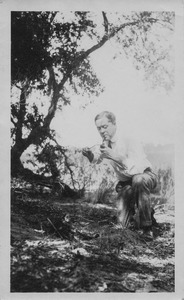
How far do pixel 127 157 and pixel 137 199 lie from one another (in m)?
0.36

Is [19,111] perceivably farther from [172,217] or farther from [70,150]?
[172,217]

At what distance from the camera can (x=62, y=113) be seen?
309 cm

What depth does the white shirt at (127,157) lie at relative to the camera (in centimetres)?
306

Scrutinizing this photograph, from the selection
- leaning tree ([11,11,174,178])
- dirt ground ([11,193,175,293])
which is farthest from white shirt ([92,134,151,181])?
leaning tree ([11,11,174,178])

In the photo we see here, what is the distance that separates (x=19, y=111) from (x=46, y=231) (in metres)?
1.03

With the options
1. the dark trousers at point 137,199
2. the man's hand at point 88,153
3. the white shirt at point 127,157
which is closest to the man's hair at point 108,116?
the white shirt at point 127,157

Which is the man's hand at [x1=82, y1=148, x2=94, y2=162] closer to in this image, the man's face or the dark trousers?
the man's face

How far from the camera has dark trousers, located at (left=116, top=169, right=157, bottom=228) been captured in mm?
3041

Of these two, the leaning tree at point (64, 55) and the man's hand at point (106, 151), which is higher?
the leaning tree at point (64, 55)

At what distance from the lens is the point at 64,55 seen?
122 inches

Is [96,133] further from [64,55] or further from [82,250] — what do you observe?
[82,250]

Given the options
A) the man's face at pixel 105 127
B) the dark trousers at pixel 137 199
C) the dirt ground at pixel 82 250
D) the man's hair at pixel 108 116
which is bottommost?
the dirt ground at pixel 82 250

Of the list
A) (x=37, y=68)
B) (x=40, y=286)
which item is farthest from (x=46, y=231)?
(x=37, y=68)

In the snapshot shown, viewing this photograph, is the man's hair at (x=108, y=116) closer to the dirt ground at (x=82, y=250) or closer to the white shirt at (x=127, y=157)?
the white shirt at (x=127, y=157)
